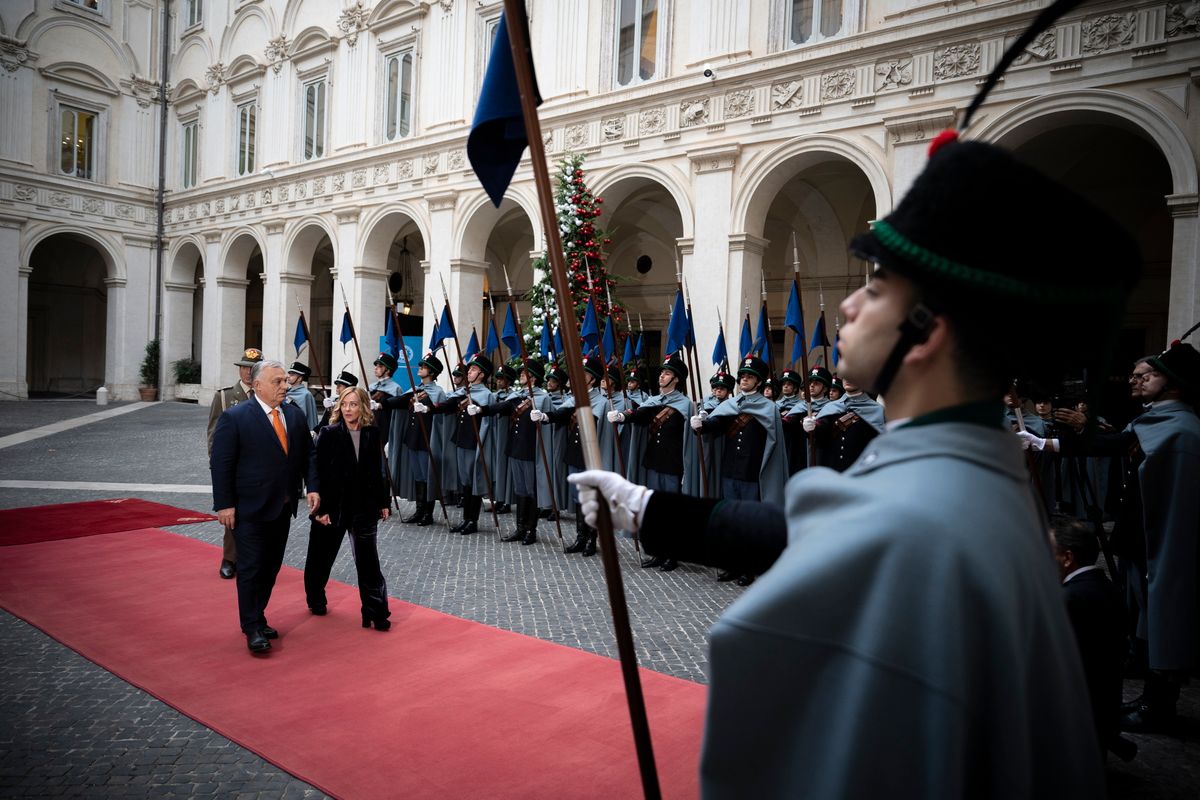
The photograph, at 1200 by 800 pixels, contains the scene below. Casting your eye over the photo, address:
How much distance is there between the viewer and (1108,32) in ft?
31.3

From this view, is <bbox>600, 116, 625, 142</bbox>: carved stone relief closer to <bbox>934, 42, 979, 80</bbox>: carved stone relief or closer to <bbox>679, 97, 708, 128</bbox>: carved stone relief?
<bbox>679, 97, 708, 128</bbox>: carved stone relief

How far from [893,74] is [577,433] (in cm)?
769

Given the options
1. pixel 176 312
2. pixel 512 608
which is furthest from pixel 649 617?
pixel 176 312

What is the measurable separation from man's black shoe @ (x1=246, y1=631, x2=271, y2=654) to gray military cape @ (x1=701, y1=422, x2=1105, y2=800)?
174 inches

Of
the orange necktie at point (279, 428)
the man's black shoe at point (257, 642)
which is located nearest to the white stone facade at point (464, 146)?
the orange necktie at point (279, 428)

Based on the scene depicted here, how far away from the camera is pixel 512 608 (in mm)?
5852

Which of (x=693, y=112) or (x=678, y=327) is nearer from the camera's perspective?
(x=678, y=327)

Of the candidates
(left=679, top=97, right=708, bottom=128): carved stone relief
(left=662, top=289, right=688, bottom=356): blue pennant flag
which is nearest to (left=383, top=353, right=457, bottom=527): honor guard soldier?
(left=662, top=289, right=688, bottom=356): blue pennant flag

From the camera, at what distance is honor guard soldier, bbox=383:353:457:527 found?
9.38 metres

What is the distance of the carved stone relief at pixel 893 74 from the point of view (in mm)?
11109

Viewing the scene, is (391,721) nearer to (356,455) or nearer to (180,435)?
(356,455)

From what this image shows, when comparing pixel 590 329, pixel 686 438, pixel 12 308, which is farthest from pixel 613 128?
pixel 12 308

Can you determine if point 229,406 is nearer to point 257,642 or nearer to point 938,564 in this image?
point 257,642

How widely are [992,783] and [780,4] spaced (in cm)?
1371
